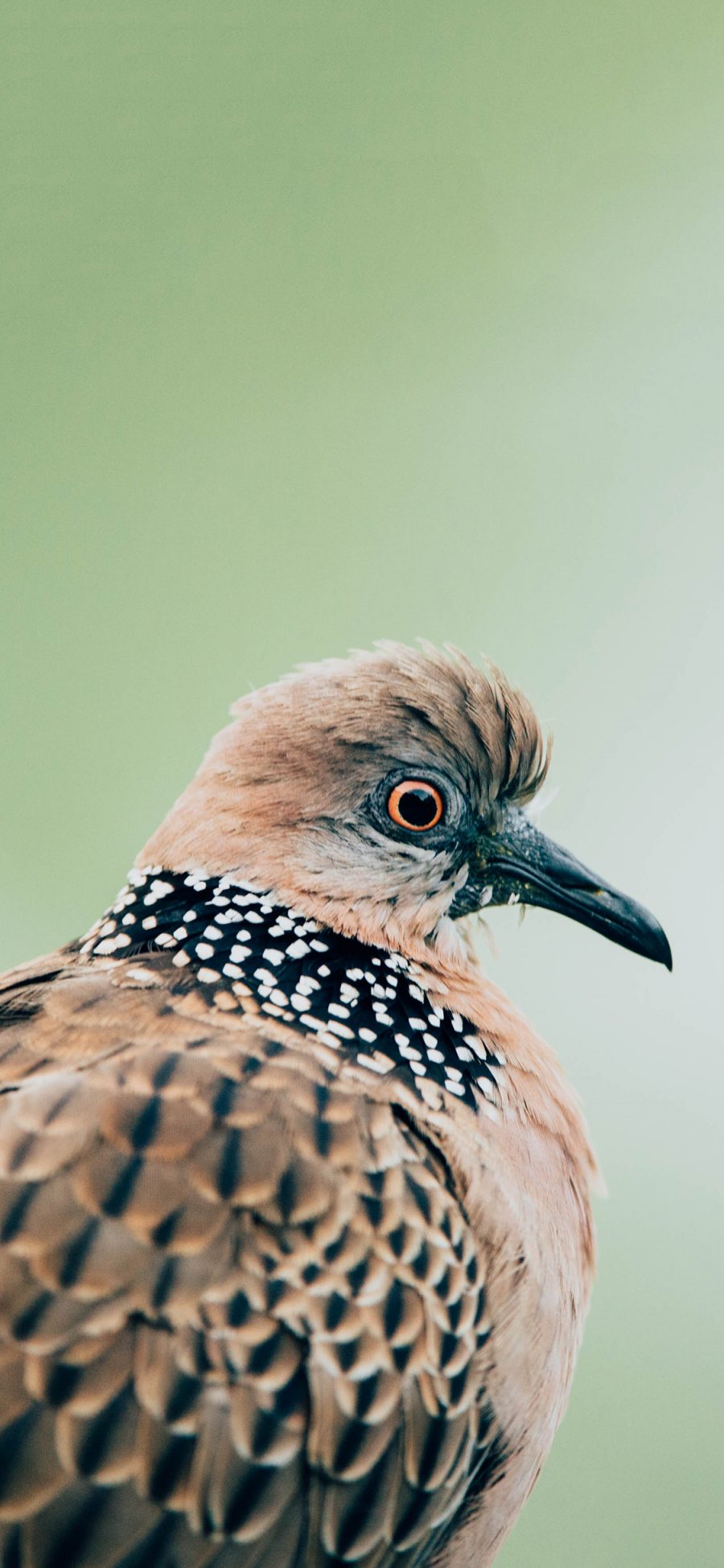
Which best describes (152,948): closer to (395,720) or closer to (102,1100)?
(102,1100)

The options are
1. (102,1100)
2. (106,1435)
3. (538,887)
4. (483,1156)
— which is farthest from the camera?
(538,887)

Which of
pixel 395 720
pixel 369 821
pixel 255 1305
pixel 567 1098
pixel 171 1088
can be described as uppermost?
pixel 395 720

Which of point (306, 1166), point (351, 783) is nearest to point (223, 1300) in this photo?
point (306, 1166)

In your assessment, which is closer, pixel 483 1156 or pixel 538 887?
pixel 483 1156

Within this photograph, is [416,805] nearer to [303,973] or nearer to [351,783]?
[351,783]

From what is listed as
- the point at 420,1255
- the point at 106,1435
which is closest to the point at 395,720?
the point at 420,1255

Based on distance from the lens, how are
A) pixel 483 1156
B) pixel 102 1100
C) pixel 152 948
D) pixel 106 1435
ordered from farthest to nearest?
1. pixel 152 948
2. pixel 483 1156
3. pixel 102 1100
4. pixel 106 1435
